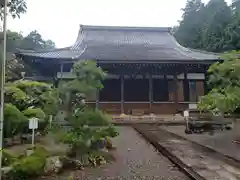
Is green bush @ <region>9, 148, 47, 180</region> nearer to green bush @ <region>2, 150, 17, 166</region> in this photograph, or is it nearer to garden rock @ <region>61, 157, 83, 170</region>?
green bush @ <region>2, 150, 17, 166</region>

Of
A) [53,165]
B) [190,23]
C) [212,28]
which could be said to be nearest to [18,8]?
[53,165]

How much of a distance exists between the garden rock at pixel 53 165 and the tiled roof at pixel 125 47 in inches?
515

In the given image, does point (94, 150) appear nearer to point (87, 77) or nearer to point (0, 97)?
point (87, 77)

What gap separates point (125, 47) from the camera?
75.5 ft

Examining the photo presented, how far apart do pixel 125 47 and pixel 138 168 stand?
57.3 feet

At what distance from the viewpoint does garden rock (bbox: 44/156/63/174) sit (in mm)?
5742

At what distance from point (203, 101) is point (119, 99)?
1178 cm

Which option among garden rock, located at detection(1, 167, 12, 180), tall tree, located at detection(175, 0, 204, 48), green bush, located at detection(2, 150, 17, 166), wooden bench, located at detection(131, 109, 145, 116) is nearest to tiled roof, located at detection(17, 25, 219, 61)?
wooden bench, located at detection(131, 109, 145, 116)

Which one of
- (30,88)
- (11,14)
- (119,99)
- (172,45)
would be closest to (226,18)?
(172,45)

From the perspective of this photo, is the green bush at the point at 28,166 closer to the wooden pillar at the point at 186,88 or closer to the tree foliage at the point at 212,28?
the wooden pillar at the point at 186,88

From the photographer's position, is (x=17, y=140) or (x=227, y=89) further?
(x=227, y=89)

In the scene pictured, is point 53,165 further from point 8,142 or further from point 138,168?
point 8,142

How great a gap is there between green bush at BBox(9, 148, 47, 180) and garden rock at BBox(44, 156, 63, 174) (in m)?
0.23

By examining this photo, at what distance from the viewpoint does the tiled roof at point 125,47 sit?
769 inches
